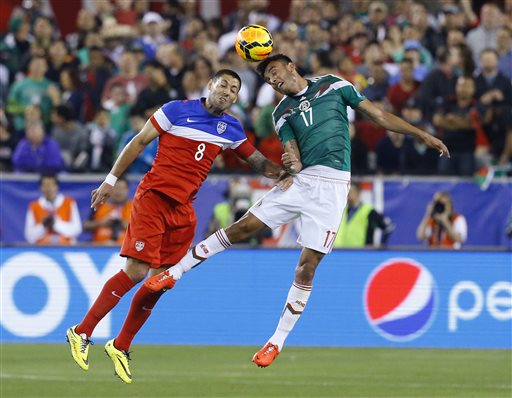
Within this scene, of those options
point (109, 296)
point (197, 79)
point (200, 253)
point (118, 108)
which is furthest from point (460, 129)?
point (109, 296)

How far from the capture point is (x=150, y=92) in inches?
773

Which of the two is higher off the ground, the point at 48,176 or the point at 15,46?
the point at 15,46

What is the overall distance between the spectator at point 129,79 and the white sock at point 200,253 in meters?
8.78

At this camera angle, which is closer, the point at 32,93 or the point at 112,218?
the point at 112,218

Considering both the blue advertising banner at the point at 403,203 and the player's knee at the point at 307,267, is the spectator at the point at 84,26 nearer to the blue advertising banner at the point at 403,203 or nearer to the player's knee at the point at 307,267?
the blue advertising banner at the point at 403,203

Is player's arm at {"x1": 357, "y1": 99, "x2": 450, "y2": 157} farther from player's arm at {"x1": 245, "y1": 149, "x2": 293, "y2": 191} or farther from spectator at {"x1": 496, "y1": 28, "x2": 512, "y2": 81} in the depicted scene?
spectator at {"x1": 496, "y1": 28, "x2": 512, "y2": 81}

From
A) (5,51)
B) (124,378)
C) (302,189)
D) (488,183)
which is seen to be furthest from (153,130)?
(5,51)

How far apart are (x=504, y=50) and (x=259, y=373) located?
873 centimetres

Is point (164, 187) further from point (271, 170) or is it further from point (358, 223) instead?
point (358, 223)

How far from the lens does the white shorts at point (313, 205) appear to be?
470 inches

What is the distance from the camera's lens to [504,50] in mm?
20875

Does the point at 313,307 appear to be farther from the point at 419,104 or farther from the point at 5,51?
the point at 5,51

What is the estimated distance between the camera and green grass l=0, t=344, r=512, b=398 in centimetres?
1255

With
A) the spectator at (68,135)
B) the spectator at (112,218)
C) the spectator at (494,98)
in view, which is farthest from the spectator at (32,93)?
the spectator at (494,98)
